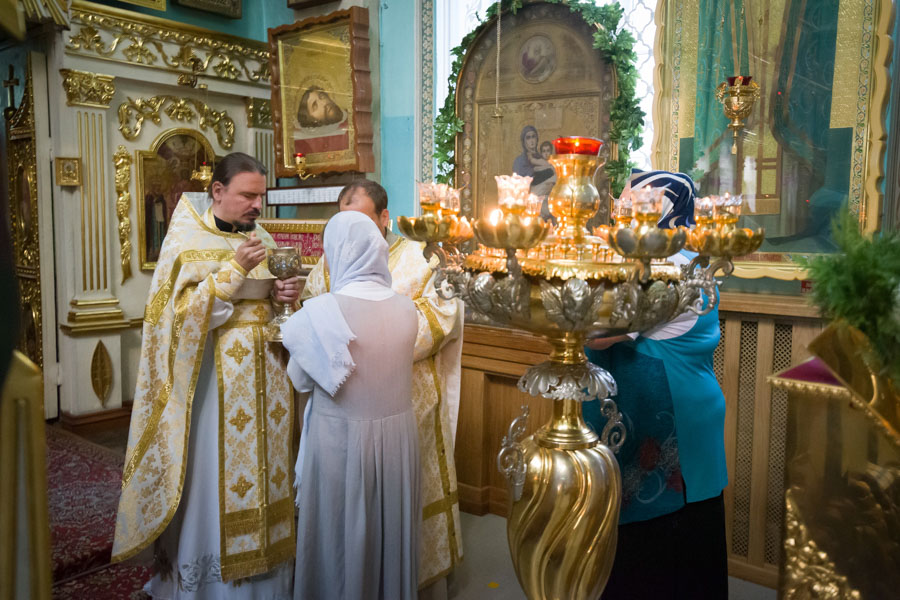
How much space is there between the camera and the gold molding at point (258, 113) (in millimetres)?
6836

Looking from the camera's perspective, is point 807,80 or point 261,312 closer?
point 261,312

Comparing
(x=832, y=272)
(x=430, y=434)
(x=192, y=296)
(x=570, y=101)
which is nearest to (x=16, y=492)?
(x=832, y=272)

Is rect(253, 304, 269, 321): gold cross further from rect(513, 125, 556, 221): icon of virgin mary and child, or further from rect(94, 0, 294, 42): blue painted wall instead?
rect(94, 0, 294, 42): blue painted wall

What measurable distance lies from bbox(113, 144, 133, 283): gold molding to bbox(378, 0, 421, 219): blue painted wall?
7.57 feet

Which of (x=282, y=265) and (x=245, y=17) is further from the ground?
(x=245, y=17)

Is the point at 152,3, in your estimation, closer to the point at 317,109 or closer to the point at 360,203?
the point at 317,109

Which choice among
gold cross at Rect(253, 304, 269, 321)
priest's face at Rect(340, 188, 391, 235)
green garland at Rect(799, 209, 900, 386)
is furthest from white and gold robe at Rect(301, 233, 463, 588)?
green garland at Rect(799, 209, 900, 386)

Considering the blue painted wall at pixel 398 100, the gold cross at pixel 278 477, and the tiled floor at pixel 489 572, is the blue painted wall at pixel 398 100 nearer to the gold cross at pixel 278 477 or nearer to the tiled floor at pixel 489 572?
the tiled floor at pixel 489 572

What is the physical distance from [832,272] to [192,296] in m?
2.44

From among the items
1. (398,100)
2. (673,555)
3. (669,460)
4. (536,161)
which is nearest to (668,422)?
(669,460)

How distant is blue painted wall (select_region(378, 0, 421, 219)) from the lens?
5.22 m

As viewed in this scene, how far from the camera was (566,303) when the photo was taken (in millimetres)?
1241

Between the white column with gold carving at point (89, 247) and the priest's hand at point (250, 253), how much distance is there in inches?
150

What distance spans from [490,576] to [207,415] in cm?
159
